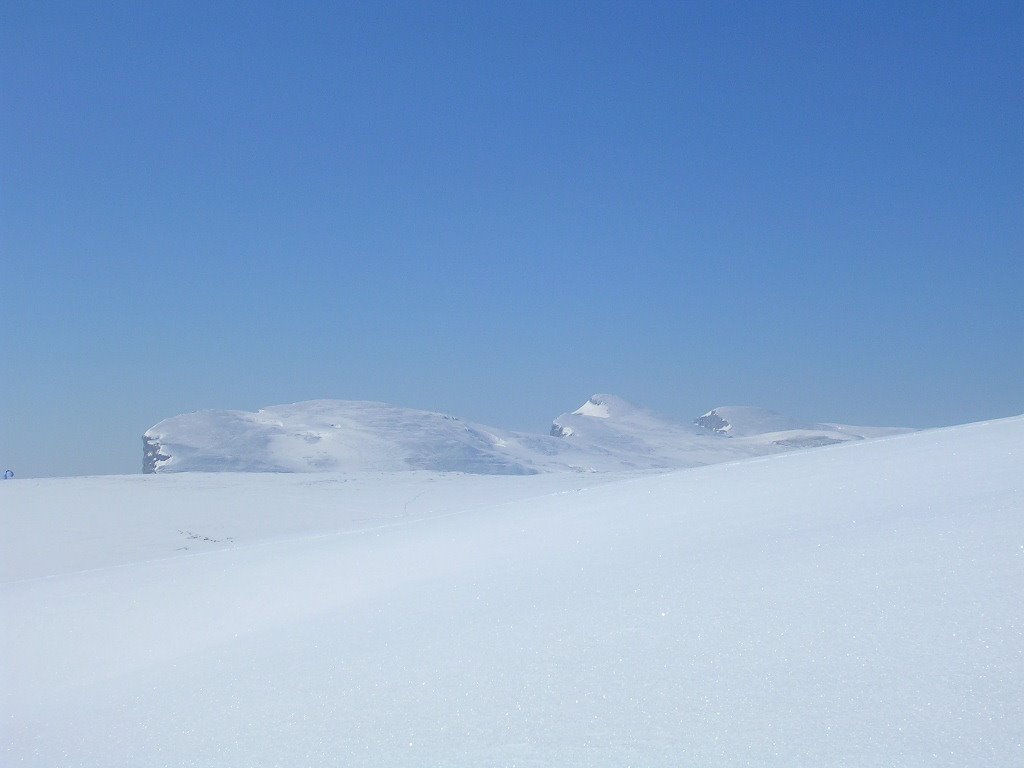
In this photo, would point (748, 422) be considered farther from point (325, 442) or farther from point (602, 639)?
point (602, 639)

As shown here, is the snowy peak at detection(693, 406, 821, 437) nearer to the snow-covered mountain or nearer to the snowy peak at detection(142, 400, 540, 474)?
the snow-covered mountain

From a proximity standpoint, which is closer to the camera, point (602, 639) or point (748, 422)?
point (602, 639)

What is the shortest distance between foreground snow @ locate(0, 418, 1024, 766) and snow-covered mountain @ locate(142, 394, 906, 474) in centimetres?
1481

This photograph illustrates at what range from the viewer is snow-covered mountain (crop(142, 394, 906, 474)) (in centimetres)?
2098

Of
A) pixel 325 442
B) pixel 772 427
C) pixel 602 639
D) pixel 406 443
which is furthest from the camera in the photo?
pixel 772 427

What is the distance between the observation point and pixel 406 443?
23.0 m

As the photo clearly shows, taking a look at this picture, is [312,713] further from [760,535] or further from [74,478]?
[74,478]

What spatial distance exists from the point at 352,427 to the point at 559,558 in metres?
21.3

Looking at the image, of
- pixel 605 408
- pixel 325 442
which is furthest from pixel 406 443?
pixel 605 408

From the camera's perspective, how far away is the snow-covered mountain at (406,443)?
20984 mm

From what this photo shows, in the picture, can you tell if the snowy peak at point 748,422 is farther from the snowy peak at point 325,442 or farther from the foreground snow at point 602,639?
the foreground snow at point 602,639

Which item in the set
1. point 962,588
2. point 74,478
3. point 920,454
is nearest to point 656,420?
point 74,478

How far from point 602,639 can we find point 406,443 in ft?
68.3

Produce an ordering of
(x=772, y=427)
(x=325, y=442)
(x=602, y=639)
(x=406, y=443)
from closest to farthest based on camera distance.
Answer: (x=602, y=639) → (x=325, y=442) → (x=406, y=443) → (x=772, y=427)
